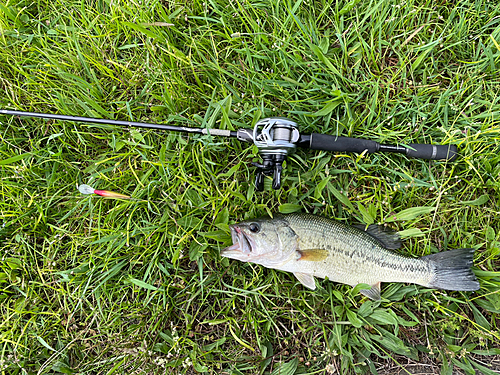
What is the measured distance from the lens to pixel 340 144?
269 cm

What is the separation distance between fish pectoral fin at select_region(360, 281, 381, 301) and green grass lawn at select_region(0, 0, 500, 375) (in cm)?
10

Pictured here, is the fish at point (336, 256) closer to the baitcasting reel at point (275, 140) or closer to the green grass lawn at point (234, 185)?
the green grass lawn at point (234, 185)

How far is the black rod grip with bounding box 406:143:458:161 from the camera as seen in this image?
2.78 meters

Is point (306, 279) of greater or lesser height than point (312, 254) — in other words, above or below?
below

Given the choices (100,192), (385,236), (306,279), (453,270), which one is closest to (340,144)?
(385,236)

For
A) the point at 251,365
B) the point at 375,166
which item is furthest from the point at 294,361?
the point at 375,166

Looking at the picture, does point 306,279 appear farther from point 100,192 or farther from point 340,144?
point 100,192

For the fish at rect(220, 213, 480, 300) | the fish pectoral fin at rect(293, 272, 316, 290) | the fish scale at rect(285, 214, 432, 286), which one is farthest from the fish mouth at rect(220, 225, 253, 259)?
the fish pectoral fin at rect(293, 272, 316, 290)

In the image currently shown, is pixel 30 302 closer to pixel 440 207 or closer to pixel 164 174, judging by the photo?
pixel 164 174

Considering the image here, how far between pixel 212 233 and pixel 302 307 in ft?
3.84

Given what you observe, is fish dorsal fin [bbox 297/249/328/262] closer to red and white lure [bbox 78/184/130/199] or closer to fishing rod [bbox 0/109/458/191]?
fishing rod [bbox 0/109/458/191]

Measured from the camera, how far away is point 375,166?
9.61ft

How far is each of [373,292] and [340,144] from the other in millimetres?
1434

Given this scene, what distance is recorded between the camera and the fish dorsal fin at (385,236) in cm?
283
